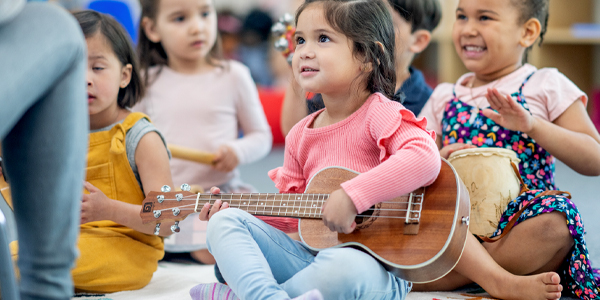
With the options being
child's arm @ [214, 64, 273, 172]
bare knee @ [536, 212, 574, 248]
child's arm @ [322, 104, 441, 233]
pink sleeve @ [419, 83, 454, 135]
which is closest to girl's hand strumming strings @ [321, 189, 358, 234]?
child's arm @ [322, 104, 441, 233]

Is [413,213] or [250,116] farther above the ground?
[413,213]

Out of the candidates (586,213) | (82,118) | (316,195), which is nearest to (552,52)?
(586,213)

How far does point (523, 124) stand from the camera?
1.15m

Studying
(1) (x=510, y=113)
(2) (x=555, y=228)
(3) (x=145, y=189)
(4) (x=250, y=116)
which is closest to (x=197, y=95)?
(4) (x=250, y=116)

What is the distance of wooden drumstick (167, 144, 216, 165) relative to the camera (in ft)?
5.10

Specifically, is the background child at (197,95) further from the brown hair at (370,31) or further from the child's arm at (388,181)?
the child's arm at (388,181)

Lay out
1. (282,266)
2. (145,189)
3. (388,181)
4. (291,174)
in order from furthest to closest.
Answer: (145,189)
(291,174)
(282,266)
(388,181)

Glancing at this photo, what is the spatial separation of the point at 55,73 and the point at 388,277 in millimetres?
582

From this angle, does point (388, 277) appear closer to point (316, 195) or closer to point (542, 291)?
point (316, 195)

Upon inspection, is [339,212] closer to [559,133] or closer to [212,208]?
[212,208]

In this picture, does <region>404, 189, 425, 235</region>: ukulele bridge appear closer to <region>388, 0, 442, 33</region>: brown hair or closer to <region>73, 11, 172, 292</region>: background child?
<region>73, 11, 172, 292</region>: background child

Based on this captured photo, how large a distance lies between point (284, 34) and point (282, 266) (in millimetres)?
781

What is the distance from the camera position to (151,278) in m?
1.29

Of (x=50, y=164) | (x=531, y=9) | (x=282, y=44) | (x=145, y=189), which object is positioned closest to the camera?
(x=50, y=164)
